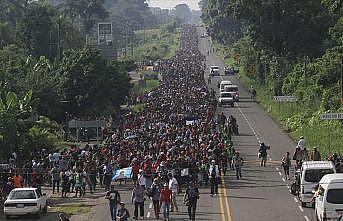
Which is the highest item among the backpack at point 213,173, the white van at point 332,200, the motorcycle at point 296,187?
the white van at point 332,200

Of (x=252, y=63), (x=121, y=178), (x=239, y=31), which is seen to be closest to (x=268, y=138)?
(x=121, y=178)

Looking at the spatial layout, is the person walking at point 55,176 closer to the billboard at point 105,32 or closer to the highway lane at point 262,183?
the highway lane at point 262,183

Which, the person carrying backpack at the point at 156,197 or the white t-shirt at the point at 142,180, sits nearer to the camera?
the person carrying backpack at the point at 156,197

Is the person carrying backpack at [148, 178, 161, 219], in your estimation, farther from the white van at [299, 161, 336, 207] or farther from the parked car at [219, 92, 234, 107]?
the parked car at [219, 92, 234, 107]

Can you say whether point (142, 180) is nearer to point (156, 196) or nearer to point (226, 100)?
point (156, 196)

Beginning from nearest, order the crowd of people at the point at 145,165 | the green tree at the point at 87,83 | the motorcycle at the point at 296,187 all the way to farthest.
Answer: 1. the crowd of people at the point at 145,165
2. the motorcycle at the point at 296,187
3. the green tree at the point at 87,83

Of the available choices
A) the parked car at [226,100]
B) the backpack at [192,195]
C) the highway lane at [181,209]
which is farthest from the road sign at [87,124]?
the parked car at [226,100]

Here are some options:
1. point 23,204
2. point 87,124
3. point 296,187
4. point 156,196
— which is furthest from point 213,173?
point 87,124
